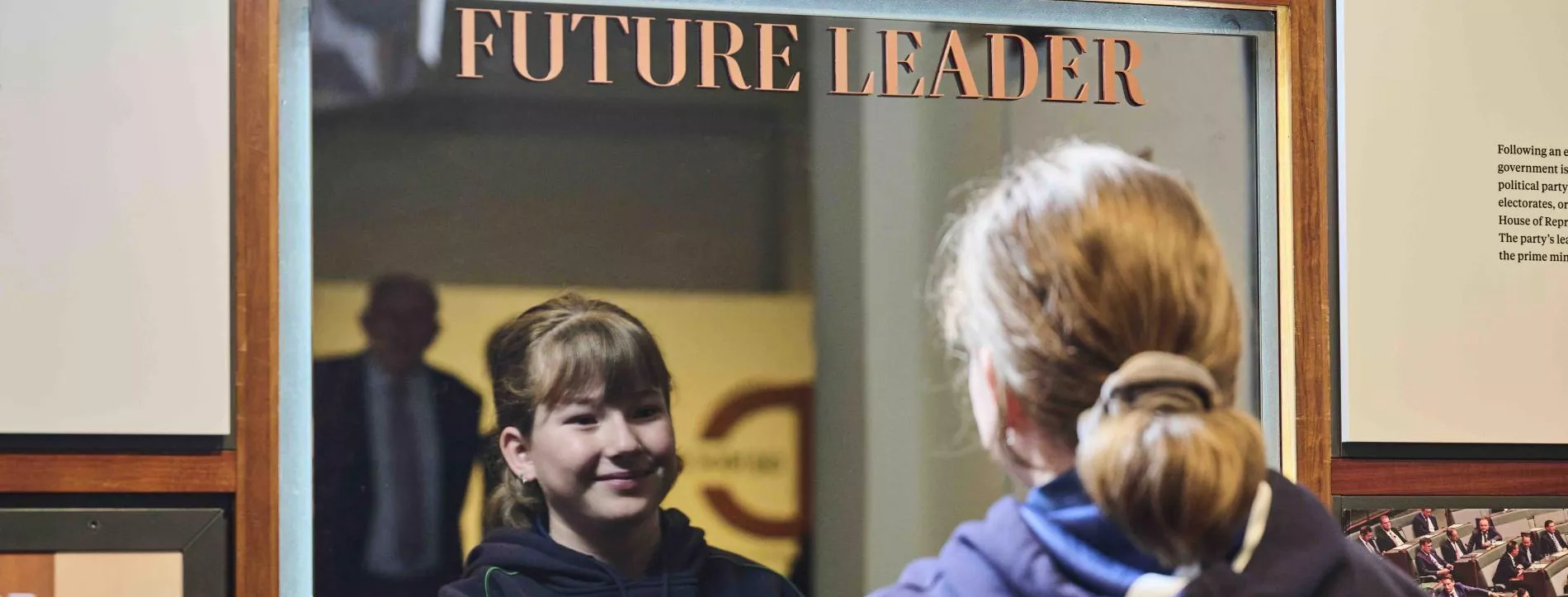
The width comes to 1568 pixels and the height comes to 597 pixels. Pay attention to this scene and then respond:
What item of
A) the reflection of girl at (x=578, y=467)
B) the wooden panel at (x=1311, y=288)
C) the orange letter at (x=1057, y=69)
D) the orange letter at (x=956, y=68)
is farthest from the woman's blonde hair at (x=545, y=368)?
the wooden panel at (x=1311, y=288)

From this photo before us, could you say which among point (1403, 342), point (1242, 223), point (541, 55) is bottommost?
point (1403, 342)

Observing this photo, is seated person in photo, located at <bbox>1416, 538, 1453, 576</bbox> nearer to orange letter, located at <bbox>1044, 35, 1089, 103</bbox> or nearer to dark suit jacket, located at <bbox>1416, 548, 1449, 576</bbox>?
dark suit jacket, located at <bbox>1416, 548, 1449, 576</bbox>

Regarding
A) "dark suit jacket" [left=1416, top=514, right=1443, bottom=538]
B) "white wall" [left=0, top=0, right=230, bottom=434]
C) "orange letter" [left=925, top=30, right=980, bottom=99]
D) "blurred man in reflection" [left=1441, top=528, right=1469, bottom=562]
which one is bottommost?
"blurred man in reflection" [left=1441, top=528, right=1469, bottom=562]

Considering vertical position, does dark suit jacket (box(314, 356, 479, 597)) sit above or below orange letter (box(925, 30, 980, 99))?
below

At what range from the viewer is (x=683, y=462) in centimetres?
185

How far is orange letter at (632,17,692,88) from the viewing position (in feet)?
6.20

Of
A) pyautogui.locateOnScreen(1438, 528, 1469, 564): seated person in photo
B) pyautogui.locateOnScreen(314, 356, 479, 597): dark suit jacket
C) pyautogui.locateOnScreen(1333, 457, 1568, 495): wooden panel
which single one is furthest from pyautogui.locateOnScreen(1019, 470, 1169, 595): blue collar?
pyautogui.locateOnScreen(1438, 528, 1469, 564): seated person in photo

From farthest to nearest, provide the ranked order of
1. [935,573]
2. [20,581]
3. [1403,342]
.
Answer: [1403,342]
[20,581]
[935,573]

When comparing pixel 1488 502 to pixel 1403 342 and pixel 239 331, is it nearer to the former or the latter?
pixel 1403 342

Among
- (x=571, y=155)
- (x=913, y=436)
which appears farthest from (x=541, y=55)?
(x=913, y=436)

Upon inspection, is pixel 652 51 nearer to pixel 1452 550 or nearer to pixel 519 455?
pixel 519 455

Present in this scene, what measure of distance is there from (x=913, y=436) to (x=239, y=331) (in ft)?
2.77

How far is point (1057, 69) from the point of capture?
1989mm

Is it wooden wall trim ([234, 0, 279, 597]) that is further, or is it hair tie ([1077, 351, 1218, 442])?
wooden wall trim ([234, 0, 279, 597])
